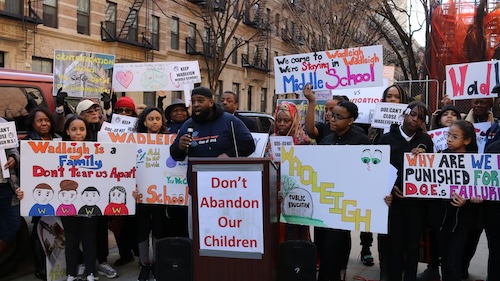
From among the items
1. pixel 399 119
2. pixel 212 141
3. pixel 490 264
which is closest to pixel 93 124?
pixel 212 141

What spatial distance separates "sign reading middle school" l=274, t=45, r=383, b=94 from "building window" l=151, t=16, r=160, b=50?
21.7 m

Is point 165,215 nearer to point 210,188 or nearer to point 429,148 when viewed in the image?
point 210,188

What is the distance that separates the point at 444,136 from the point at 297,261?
2.26 m

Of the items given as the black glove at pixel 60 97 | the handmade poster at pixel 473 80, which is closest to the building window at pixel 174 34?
the black glove at pixel 60 97

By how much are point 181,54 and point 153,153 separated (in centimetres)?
2528

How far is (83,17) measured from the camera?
23.1 meters

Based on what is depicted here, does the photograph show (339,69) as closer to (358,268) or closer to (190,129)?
(358,268)

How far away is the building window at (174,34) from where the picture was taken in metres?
29.1

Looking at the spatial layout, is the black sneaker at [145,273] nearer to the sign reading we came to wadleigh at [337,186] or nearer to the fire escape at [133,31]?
the sign reading we came to wadleigh at [337,186]

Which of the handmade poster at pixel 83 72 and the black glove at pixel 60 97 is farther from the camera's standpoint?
the handmade poster at pixel 83 72

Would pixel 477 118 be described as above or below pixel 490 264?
above

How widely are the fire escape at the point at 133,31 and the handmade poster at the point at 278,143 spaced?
66.5 feet

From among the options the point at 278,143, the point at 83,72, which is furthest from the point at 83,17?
the point at 278,143

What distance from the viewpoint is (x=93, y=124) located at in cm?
608
